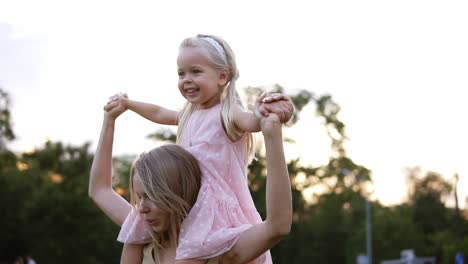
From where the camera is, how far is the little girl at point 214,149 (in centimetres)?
304

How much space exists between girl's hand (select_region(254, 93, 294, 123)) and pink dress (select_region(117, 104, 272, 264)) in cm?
36

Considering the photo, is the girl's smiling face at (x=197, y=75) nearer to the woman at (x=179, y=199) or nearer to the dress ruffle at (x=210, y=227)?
the woman at (x=179, y=199)

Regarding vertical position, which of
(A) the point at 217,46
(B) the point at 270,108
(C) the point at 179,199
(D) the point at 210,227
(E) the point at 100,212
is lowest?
(E) the point at 100,212

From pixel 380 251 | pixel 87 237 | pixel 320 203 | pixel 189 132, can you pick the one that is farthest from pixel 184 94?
pixel 380 251

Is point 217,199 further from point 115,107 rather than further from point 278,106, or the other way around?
point 115,107

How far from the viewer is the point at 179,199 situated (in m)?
3.06

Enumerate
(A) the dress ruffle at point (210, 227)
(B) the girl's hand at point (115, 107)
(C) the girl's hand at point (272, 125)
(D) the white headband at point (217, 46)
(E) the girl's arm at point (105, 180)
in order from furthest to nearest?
1. (B) the girl's hand at point (115, 107)
2. (E) the girl's arm at point (105, 180)
3. (D) the white headband at point (217, 46)
4. (A) the dress ruffle at point (210, 227)
5. (C) the girl's hand at point (272, 125)

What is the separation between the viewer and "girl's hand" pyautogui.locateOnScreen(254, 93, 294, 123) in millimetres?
2789

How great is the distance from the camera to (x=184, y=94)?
325cm

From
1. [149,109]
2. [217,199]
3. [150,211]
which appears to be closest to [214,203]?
[217,199]

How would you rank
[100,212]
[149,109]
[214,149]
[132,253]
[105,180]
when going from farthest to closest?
[100,212]
[149,109]
[105,180]
[132,253]
[214,149]

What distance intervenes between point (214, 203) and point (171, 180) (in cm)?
17

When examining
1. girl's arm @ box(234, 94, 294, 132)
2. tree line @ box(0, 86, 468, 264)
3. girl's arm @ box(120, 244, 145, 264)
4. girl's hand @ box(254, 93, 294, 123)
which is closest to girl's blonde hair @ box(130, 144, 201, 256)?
girl's arm @ box(120, 244, 145, 264)

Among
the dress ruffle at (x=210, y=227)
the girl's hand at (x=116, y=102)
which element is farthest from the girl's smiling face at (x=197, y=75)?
the girl's hand at (x=116, y=102)
